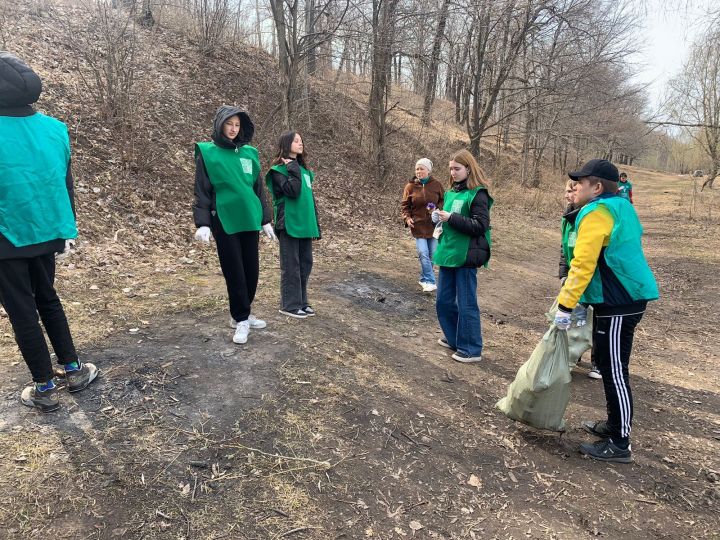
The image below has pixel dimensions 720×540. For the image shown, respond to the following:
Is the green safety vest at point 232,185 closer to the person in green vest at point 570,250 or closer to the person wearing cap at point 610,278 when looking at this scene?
the person wearing cap at point 610,278

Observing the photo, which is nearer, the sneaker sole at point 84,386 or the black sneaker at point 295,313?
the sneaker sole at point 84,386

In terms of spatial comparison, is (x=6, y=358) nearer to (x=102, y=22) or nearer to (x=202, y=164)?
(x=202, y=164)

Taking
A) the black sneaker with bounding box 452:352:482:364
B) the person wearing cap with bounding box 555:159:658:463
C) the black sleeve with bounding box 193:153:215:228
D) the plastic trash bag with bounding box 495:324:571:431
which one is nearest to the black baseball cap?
the person wearing cap with bounding box 555:159:658:463

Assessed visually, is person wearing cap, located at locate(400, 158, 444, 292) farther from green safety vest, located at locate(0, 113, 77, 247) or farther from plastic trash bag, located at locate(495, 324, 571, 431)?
green safety vest, located at locate(0, 113, 77, 247)

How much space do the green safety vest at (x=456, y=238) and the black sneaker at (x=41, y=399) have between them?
3.20 metres

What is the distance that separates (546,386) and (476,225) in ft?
5.03

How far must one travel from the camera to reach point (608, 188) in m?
3.06

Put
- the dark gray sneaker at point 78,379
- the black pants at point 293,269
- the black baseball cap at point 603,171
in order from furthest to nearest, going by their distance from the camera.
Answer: the black pants at point 293,269 → the dark gray sneaker at point 78,379 → the black baseball cap at point 603,171

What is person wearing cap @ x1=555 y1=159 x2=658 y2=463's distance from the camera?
299cm

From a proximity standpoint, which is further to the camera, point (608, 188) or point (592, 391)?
point (592, 391)

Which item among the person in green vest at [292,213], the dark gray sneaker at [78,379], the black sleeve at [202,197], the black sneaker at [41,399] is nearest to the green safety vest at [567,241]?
the person in green vest at [292,213]

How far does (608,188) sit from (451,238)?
59.4 inches

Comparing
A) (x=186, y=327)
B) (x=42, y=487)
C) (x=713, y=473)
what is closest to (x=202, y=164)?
(x=186, y=327)

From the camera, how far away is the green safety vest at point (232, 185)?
3904mm
